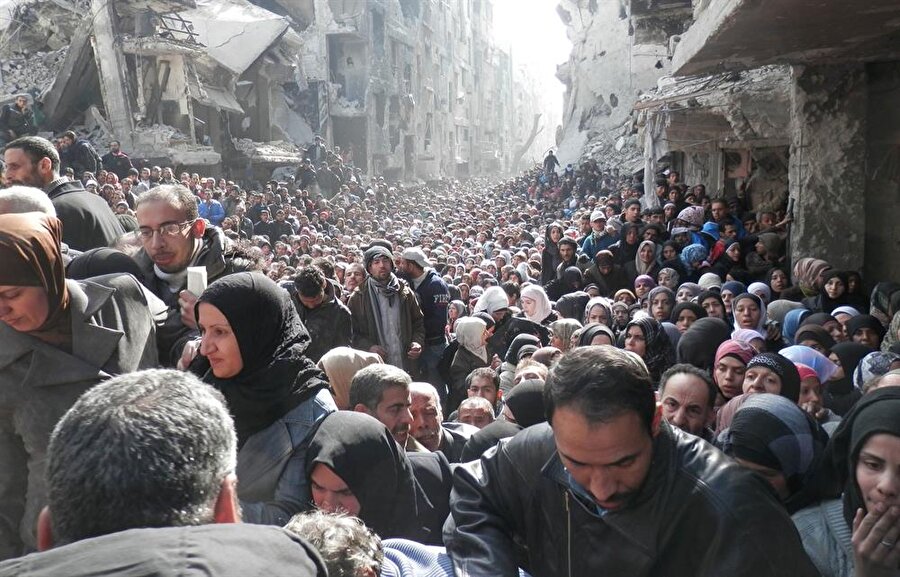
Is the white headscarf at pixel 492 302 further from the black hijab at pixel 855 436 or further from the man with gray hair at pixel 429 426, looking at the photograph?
the black hijab at pixel 855 436

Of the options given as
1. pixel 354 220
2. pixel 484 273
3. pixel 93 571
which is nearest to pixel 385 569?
pixel 93 571

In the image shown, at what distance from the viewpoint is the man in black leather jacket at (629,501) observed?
1.76m

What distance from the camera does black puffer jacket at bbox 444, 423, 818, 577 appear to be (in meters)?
1.75

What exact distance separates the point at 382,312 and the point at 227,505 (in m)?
4.97

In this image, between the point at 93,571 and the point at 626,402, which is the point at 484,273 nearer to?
the point at 626,402

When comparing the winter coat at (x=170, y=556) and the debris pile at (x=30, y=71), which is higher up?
the debris pile at (x=30, y=71)

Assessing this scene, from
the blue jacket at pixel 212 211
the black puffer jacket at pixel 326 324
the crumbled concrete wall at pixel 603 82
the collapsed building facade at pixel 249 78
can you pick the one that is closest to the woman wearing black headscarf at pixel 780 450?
the black puffer jacket at pixel 326 324

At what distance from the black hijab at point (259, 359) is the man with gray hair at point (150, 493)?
99 cm

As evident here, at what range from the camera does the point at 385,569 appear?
1.82 m

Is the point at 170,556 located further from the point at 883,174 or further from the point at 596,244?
the point at 596,244

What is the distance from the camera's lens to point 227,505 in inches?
46.6

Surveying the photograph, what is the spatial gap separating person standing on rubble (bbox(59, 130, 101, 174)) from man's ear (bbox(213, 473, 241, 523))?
49.2 feet

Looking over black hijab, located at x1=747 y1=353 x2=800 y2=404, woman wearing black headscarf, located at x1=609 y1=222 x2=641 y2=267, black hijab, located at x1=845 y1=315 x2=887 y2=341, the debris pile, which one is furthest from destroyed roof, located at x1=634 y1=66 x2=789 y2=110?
the debris pile

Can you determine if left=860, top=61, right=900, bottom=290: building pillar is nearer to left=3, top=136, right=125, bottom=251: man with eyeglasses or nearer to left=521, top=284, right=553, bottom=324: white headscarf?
left=521, top=284, right=553, bottom=324: white headscarf
